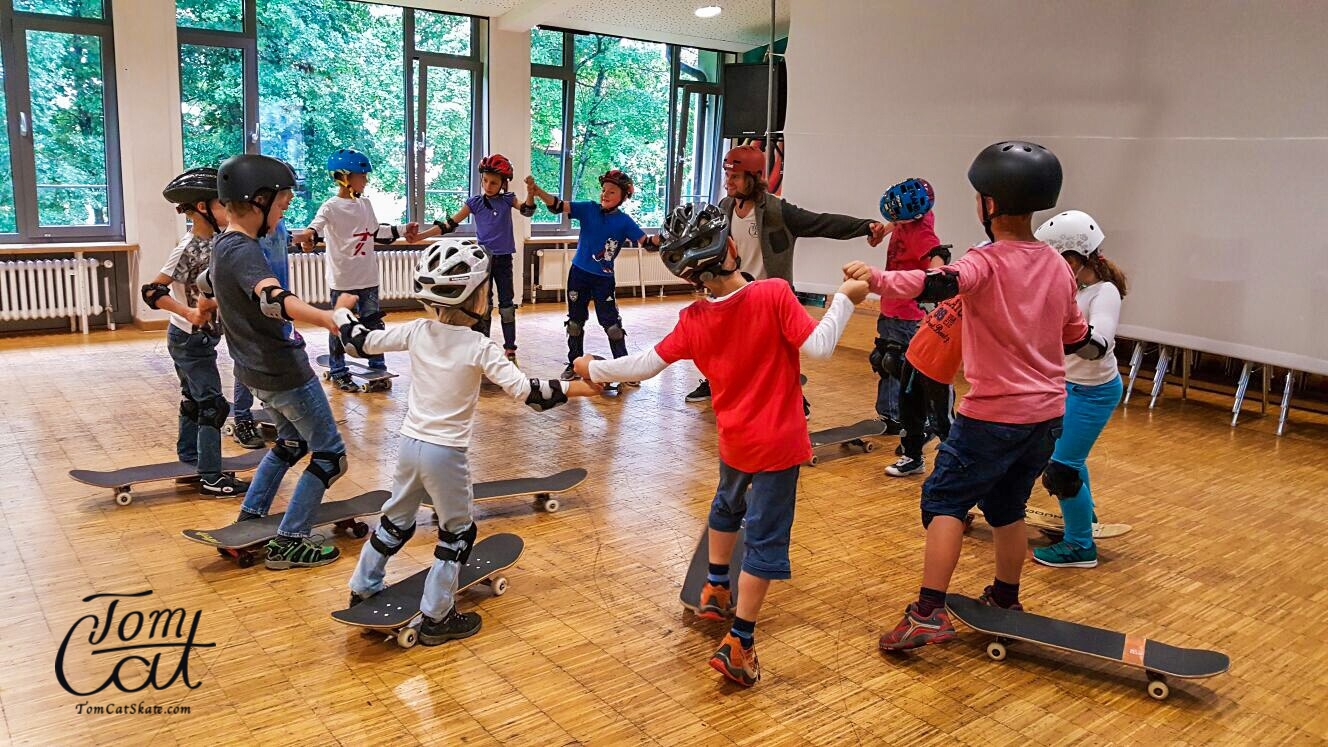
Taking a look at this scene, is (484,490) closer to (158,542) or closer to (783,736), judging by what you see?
(158,542)

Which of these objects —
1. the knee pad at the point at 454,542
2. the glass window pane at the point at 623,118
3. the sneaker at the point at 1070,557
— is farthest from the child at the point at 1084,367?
the glass window pane at the point at 623,118

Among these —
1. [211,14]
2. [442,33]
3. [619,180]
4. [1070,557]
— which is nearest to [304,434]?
[1070,557]

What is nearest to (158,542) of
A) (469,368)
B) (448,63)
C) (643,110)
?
(469,368)

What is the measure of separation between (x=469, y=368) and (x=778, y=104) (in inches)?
328

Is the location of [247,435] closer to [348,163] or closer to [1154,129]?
[348,163]

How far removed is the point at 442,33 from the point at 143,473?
6.82m

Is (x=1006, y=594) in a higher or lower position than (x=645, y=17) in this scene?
lower

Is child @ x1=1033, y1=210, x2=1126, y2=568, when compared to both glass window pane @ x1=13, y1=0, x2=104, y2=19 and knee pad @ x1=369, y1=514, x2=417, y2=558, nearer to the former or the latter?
knee pad @ x1=369, y1=514, x2=417, y2=558

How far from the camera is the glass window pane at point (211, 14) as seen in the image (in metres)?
8.35

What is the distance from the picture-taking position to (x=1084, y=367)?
3500 mm

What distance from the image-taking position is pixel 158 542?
3.61 meters

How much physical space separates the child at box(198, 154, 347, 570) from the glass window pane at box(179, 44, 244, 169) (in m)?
5.79

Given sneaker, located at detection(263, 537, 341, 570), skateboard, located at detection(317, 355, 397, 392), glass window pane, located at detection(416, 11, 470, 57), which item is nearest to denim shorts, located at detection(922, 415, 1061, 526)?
sneaker, located at detection(263, 537, 341, 570)

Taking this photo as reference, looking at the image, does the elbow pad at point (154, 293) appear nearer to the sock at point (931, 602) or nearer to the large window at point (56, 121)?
the sock at point (931, 602)
